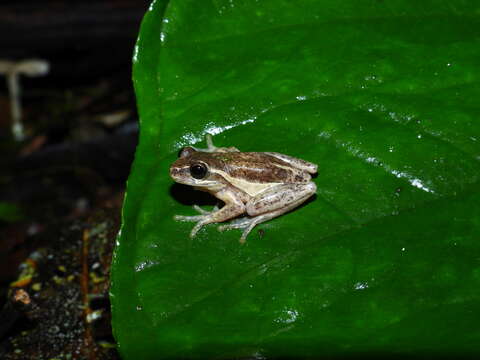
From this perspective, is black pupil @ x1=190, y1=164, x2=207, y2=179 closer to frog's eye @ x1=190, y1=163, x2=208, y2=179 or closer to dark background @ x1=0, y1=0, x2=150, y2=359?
frog's eye @ x1=190, y1=163, x2=208, y2=179

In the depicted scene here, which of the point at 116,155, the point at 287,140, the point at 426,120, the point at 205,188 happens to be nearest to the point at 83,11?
the point at 116,155

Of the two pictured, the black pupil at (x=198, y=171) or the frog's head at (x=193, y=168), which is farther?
the black pupil at (x=198, y=171)

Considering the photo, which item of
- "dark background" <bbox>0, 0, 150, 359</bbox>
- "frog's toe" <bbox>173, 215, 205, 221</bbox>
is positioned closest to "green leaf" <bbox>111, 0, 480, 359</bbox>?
"frog's toe" <bbox>173, 215, 205, 221</bbox>

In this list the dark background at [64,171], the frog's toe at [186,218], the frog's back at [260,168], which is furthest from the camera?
the dark background at [64,171]

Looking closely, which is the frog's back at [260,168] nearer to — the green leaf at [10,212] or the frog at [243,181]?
the frog at [243,181]

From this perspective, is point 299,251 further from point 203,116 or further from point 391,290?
point 203,116

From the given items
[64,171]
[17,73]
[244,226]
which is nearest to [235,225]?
[244,226]

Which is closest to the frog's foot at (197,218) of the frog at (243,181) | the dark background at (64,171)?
the frog at (243,181)
